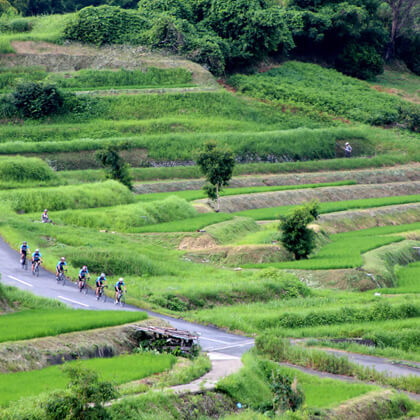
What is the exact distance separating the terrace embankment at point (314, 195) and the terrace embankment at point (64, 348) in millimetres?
33705

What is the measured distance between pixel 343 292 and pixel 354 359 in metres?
12.0

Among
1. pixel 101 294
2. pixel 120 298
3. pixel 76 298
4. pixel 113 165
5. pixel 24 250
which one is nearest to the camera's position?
pixel 120 298


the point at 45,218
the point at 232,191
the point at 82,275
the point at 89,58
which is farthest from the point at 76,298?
→ the point at 89,58

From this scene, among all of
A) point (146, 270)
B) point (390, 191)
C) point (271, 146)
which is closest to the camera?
point (146, 270)

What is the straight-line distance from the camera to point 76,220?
4894 centimetres

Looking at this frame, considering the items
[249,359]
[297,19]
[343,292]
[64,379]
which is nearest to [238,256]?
[343,292]

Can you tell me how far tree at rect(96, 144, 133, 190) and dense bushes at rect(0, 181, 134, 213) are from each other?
3865 millimetres

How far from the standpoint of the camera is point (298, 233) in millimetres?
46219

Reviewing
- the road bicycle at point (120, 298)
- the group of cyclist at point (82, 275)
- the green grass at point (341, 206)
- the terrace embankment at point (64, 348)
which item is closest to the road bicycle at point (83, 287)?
the group of cyclist at point (82, 275)

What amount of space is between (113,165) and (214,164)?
8107mm

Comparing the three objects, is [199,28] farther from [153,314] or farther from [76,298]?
[153,314]

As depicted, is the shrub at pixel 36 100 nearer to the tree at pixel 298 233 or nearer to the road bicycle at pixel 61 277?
the tree at pixel 298 233

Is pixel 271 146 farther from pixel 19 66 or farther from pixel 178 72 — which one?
pixel 19 66

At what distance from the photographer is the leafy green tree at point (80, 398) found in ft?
55.8
